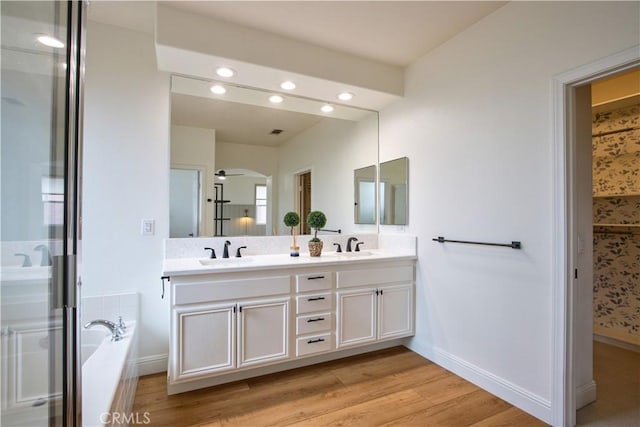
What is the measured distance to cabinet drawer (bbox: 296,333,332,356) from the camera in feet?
7.48

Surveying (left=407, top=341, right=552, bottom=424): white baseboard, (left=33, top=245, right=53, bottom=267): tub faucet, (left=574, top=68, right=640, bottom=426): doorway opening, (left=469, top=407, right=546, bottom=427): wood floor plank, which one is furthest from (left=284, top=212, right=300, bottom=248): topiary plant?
(left=574, top=68, right=640, bottom=426): doorway opening

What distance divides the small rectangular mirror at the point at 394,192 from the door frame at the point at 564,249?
1.21m

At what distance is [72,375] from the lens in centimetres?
95

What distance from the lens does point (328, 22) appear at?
215 cm

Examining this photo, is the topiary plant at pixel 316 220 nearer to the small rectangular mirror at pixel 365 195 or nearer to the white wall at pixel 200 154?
the small rectangular mirror at pixel 365 195

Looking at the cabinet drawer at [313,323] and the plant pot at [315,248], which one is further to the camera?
the plant pot at [315,248]

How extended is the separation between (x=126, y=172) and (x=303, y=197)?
1.43 meters

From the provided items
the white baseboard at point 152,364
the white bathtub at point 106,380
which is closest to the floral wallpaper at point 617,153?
the white bathtub at point 106,380

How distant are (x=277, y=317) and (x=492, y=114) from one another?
6.66 ft

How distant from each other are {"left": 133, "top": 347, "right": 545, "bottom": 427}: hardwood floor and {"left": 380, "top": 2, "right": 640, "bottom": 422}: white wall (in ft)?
0.67

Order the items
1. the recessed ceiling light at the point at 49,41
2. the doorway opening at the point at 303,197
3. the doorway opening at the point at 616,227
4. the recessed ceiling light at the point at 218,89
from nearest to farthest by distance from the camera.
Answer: the recessed ceiling light at the point at 49,41, the recessed ceiling light at the point at 218,89, the doorway opening at the point at 616,227, the doorway opening at the point at 303,197

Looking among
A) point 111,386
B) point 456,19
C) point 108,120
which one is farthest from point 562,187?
point 108,120

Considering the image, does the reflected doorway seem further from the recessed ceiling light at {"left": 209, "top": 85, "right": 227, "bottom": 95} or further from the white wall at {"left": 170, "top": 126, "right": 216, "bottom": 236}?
the recessed ceiling light at {"left": 209, "top": 85, "right": 227, "bottom": 95}

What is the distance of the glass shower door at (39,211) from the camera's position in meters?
0.80
